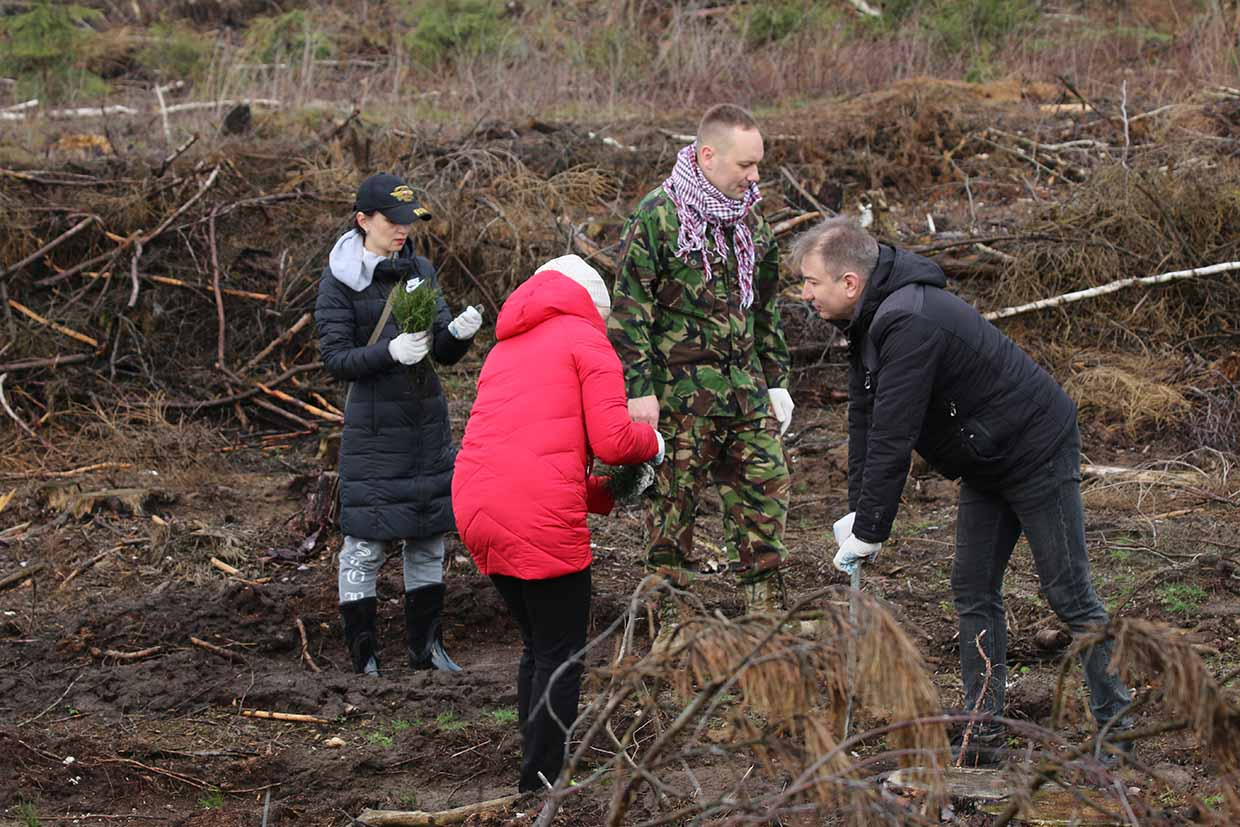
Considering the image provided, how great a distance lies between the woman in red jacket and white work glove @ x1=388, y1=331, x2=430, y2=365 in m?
1.01

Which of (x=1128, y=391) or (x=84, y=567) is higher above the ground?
(x=1128, y=391)

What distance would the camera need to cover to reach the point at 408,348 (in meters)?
5.32

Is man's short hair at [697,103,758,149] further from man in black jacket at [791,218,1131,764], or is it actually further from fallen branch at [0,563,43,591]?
fallen branch at [0,563,43,591]

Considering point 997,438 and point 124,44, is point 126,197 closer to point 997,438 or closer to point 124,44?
point 997,438

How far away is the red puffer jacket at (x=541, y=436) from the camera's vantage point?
13.5ft

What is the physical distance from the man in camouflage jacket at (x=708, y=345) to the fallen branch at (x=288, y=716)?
1456 mm

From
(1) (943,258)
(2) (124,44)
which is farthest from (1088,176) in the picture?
(2) (124,44)

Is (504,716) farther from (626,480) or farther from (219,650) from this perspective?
(219,650)

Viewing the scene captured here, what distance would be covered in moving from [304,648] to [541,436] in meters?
2.53

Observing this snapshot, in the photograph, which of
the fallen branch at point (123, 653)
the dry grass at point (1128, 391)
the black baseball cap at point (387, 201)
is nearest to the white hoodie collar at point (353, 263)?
the black baseball cap at point (387, 201)

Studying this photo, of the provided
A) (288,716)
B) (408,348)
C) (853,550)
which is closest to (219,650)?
(288,716)

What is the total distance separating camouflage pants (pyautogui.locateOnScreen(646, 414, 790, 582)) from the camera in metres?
5.41

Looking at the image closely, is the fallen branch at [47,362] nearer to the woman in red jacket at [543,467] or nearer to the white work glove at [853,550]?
the woman in red jacket at [543,467]

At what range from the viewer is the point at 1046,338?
988 cm
